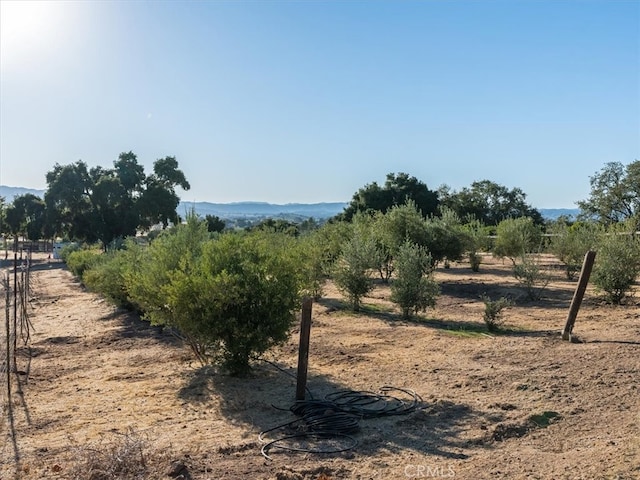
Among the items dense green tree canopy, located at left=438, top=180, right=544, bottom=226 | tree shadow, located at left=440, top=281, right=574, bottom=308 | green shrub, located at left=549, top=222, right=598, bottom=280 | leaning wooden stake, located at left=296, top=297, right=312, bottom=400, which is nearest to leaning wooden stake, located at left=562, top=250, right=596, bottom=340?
tree shadow, located at left=440, top=281, right=574, bottom=308

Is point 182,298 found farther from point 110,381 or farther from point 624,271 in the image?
point 624,271

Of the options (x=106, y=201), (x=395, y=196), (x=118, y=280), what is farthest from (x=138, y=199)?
(x=118, y=280)

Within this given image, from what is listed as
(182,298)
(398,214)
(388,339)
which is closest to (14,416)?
(182,298)

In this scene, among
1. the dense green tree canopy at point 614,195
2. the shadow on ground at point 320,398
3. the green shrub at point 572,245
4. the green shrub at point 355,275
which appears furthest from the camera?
the dense green tree canopy at point 614,195

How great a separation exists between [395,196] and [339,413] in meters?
37.1

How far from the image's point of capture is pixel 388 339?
10.7 meters

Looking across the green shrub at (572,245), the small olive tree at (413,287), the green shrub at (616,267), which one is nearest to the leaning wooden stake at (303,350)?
the small olive tree at (413,287)

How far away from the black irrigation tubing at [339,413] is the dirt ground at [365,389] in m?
0.11

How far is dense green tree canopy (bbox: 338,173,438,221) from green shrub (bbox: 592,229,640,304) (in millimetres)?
27985

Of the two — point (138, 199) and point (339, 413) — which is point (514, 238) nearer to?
point (339, 413)

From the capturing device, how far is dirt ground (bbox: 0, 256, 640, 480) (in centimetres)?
482

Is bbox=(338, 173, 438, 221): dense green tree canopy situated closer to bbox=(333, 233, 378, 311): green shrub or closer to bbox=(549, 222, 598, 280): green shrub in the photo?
bbox=(549, 222, 598, 280): green shrub

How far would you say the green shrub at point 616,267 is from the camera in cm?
1354

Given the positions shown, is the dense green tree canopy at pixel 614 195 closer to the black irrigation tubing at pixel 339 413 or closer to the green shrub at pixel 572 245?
the green shrub at pixel 572 245
